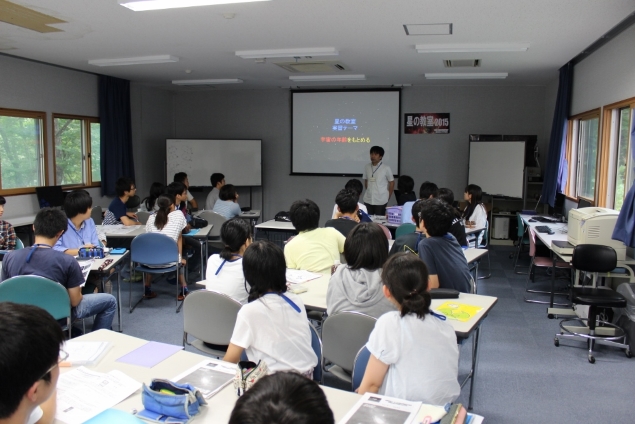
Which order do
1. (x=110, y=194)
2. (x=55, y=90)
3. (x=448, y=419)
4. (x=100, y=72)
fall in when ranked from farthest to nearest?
(x=110, y=194)
(x=100, y=72)
(x=55, y=90)
(x=448, y=419)

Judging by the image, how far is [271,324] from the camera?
218cm

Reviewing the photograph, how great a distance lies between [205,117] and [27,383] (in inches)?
381

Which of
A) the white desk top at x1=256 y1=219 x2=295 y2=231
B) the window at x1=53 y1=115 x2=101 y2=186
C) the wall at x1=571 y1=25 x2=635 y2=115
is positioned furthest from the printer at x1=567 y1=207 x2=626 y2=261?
the window at x1=53 y1=115 x2=101 y2=186

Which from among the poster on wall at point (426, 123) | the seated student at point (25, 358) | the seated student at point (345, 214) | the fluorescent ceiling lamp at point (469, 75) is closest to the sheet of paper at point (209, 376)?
the seated student at point (25, 358)

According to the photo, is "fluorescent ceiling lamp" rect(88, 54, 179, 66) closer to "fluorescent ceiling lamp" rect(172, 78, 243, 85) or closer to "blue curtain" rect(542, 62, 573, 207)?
"fluorescent ceiling lamp" rect(172, 78, 243, 85)

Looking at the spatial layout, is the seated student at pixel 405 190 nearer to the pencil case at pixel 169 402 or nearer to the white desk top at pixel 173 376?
the white desk top at pixel 173 376

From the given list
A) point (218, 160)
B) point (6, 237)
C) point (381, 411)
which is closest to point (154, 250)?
point (6, 237)

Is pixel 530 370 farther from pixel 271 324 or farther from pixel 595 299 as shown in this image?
pixel 271 324

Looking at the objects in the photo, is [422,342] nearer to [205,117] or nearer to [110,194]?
[110,194]

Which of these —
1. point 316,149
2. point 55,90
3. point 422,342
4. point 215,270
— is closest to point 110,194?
point 55,90

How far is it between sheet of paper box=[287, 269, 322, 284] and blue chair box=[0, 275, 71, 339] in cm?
146

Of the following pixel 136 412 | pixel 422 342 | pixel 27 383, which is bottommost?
pixel 136 412

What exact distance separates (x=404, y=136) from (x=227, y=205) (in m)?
4.12

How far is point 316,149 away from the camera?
9914mm
